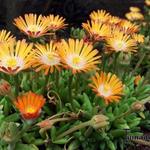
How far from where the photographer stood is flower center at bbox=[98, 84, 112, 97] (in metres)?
1.90

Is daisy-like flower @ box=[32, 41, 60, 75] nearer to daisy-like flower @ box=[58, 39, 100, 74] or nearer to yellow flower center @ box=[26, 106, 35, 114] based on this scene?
daisy-like flower @ box=[58, 39, 100, 74]


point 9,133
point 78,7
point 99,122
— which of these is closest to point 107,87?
point 99,122

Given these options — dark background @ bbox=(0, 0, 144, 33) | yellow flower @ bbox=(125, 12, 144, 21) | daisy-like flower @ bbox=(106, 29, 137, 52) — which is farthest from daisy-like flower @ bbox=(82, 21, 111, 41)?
dark background @ bbox=(0, 0, 144, 33)

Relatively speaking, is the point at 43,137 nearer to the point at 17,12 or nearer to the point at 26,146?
the point at 26,146

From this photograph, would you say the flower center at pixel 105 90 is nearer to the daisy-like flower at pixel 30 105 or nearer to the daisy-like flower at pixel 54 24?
the daisy-like flower at pixel 30 105

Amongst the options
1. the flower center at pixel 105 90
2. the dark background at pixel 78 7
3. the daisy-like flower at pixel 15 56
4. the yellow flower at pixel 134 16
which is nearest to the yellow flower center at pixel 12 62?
the daisy-like flower at pixel 15 56

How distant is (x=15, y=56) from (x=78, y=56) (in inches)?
8.9

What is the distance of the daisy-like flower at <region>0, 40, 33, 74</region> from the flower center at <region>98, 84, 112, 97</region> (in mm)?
274

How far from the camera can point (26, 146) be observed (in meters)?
1.90

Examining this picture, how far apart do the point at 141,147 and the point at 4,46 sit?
29.4 inches

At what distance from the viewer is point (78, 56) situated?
6.37 feet

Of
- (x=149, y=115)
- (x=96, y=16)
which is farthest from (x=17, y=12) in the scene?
(x=149, y=115)

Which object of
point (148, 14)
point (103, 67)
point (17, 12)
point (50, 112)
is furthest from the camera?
point (17, 12)

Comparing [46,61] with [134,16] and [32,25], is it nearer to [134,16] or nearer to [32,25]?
[32,25]
